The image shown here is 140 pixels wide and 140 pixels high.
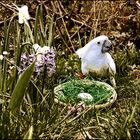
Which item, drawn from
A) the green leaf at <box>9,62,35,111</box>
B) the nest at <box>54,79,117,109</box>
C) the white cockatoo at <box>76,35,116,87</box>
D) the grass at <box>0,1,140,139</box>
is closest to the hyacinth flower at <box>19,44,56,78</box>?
the grass at <box>0,1,140,139</box>

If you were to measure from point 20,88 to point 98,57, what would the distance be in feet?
3.20

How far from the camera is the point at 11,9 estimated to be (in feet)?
17.6

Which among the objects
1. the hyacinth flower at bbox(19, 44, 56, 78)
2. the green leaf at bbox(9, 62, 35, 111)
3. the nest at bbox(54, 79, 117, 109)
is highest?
the hyacinth flower at bbox(19, 44, 56, 78)

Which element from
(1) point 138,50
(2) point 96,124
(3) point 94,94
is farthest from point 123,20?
(2) point 96,124

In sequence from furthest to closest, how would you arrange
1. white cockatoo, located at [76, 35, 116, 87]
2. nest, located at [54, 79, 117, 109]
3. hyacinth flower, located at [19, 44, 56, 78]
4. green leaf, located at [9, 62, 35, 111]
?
white cockatoo, located at [76, 35, 116, 87], nest, located at [54, 79, 117, 109], hyacinth flower, located at [19, 44, 56, 78], green leaf, located at [9, 62, 35, 111]

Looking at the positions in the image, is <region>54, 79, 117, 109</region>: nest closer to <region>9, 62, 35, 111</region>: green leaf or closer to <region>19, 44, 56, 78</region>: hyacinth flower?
<region>19, 44, 56, 78</region>: hyacinth flower

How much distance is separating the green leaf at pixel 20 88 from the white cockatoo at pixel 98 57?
906 mm

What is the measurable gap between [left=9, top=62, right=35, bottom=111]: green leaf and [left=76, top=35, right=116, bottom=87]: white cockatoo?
0.91 meters

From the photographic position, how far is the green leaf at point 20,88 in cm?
311

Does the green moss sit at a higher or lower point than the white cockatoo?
lower

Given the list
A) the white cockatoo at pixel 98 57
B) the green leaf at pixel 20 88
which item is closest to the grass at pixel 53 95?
the green leaf at pixel 20 88

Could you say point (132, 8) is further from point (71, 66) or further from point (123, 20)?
point (71, 66)

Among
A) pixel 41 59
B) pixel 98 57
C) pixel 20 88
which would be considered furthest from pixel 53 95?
pixel 98 57

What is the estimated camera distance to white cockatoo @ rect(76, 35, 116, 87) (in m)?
3.96
